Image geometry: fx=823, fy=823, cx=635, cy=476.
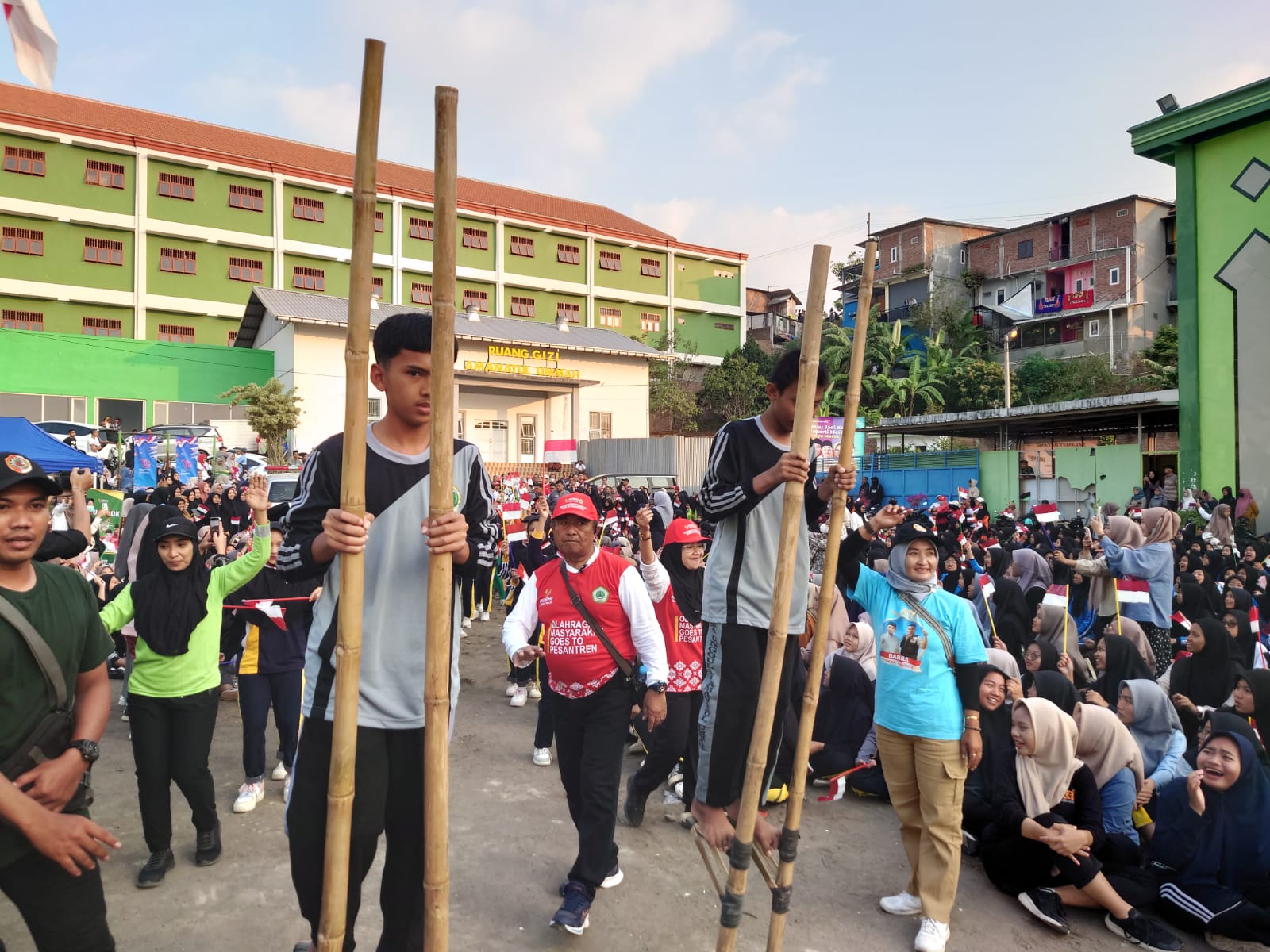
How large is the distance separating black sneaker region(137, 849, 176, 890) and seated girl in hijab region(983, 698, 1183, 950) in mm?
4896

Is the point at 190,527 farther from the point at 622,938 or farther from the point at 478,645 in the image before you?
the point at 478,645

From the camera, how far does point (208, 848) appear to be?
4.98 m

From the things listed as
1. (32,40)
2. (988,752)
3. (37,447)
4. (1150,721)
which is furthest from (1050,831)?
(37,447)

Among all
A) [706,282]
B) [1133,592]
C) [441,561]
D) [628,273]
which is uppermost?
[706,282]

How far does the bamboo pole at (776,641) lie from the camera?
9.88ft

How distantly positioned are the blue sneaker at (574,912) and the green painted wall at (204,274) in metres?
43.8

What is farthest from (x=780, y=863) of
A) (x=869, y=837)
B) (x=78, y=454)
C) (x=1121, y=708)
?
(x=78, y=454)

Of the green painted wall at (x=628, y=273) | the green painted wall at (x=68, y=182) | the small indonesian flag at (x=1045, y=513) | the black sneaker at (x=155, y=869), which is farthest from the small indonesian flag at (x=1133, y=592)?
the green painted wall at (x=628, y=273)

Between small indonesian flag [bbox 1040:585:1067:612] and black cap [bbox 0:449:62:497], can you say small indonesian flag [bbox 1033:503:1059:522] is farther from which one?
black cap [bbox 0:449:62:497]

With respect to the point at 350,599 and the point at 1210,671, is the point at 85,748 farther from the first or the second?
the point at 1210,671

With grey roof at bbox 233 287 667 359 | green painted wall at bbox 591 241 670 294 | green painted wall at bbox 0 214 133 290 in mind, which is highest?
green painted wall at bbox 591 241 670 294

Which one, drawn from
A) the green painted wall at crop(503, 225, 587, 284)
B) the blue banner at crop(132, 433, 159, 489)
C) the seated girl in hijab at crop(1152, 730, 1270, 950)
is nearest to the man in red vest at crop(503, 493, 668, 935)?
the seated girl in hijab at crop(1152, 730, 1270, 950)

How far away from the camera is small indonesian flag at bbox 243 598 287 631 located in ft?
19.5

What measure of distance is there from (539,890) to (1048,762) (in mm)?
3083
